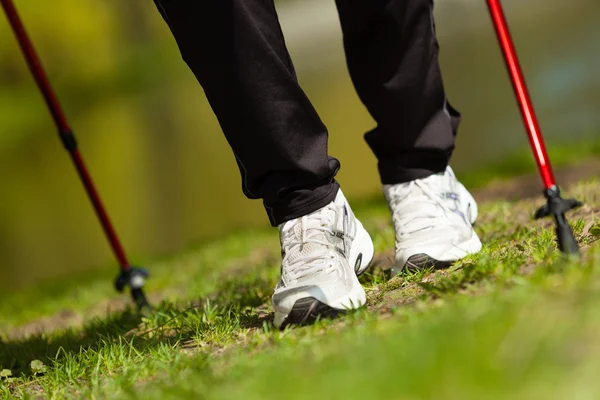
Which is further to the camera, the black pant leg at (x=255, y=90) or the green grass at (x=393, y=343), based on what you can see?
the black pant leg at (x=255, y=90)

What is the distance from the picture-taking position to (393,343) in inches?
57.8

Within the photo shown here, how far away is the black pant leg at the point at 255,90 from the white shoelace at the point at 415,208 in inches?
16.5

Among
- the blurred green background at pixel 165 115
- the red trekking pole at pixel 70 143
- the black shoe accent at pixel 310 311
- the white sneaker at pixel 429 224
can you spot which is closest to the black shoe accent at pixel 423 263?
the white sneaker at pixel 429 224

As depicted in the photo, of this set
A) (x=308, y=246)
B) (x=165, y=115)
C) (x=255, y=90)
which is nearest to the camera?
(x=255, y=90)

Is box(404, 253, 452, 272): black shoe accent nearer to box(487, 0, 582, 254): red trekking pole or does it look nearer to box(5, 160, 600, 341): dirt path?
box(5, 160, 600, 341): dirt path

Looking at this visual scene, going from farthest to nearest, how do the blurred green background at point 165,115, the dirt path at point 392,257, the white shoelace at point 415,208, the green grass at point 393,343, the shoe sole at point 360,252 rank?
the blurred green background at point 165,115
the white shoelace at point 415,208
the shoe sole at point 360,252
the dirt path at point 392,257
the green grass at point 393,343

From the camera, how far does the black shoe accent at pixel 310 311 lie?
2.03 metres

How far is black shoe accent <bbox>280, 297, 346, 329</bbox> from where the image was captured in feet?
6.67

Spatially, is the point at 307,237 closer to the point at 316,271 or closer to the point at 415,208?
the point at 316,271

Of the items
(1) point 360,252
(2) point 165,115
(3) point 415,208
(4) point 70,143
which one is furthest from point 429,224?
(2) point 165,115

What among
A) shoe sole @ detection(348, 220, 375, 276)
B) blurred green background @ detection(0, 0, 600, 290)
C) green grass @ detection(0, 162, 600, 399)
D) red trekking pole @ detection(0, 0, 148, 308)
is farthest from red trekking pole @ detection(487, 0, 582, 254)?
blurred green background @ detection(0, 0, 600, 290)

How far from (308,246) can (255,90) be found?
0.43 m

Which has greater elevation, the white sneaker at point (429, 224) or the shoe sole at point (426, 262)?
the white sneaker at point (429, 224)

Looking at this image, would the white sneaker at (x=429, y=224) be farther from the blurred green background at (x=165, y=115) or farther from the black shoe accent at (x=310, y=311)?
the blurred green background at (x=165, y=115)
